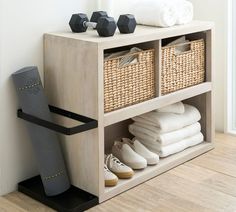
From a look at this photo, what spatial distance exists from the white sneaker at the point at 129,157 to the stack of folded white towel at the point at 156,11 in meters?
0.60

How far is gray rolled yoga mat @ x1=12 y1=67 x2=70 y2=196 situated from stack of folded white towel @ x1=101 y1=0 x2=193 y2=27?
1.89 ft

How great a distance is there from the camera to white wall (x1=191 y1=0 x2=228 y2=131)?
2.79 m

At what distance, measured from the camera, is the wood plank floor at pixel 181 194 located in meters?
2.01

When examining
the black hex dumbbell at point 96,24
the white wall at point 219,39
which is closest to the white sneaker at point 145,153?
the black hex dumbbell at point 96,24

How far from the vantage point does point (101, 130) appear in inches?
78.5

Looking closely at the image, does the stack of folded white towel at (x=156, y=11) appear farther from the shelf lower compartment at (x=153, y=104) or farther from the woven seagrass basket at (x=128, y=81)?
the shelf lower compartment at (x=153, y=104)

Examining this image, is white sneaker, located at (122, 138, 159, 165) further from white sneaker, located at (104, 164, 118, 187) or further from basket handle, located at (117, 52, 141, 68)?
basket handle, located at (117, 52, 141, 68)

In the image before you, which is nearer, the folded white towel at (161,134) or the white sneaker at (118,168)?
the white sneaker at (118,168)

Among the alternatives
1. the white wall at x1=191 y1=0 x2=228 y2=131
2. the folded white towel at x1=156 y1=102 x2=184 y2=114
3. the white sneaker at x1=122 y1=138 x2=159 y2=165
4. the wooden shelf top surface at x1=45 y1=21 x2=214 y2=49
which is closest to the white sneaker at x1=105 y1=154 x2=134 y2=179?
the white sneaker at x1=122 y1=138 x2=159 y2=165

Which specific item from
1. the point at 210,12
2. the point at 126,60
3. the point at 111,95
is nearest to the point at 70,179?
the point at 111,95

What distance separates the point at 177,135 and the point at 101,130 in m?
0.57

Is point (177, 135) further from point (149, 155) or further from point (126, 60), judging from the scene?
point (126, 60)

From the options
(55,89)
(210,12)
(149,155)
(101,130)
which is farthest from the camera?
(210,12)

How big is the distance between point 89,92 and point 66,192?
45 cm
